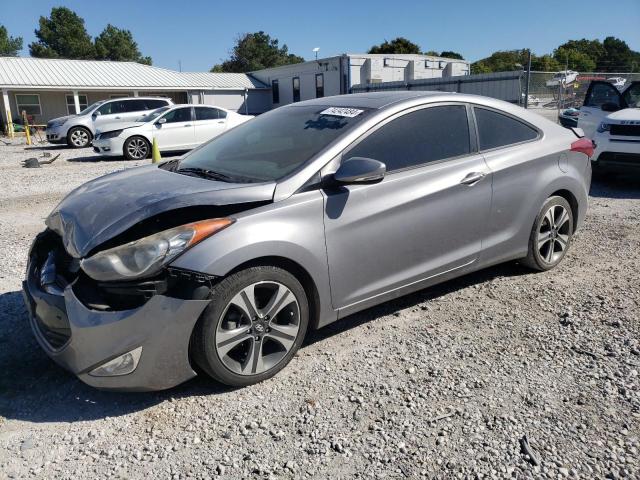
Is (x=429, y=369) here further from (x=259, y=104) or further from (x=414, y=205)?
(x=259, y=104)

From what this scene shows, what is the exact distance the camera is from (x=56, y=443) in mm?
2662

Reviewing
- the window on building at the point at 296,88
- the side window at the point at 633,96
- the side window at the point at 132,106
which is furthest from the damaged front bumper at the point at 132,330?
the window on building at the point at 296,88

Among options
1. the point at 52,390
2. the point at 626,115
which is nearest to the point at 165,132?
the point at 626,115

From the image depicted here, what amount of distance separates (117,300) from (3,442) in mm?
900

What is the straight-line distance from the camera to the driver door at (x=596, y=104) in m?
8.95

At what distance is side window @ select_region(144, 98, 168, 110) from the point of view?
18797mm

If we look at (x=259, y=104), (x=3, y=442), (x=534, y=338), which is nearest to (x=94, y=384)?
(x=3, y=442)

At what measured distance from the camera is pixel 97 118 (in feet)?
61.4

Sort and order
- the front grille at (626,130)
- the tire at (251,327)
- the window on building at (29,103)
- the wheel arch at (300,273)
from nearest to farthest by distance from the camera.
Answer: the tire at (251,327) < the wheel arch at (300,273) < the front grille at (626,130) < the window on building at (29,103)

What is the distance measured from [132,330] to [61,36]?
83.8m

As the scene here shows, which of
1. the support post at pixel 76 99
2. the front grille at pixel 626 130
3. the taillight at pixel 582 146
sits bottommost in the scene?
the front grille at pixel 626 130

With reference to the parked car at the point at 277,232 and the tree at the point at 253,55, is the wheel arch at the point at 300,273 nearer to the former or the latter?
the parked car at the point at 277,232

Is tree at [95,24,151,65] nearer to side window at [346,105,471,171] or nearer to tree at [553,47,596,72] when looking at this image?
tree at [553,47,596,72]

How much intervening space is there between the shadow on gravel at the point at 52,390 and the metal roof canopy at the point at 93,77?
33.4 meters
